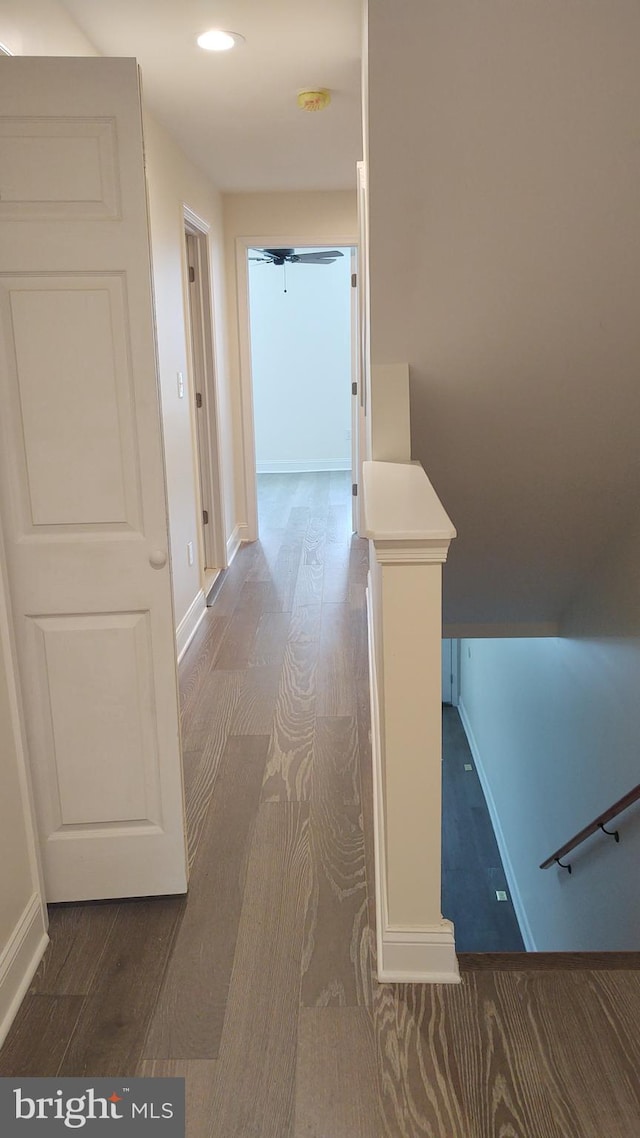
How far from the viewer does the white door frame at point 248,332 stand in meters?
5.85

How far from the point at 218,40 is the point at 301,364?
6.54 metres

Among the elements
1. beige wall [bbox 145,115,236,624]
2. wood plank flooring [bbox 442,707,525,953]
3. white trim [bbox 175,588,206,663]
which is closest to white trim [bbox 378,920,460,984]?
white trim [bbox 175,588,206,663]

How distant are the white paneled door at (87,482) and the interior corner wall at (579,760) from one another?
71.0 inches

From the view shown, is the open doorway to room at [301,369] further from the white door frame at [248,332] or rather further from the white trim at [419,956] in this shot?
the white trim at [419,956]

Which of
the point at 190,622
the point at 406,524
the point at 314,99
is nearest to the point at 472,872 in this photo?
the point at 190,622

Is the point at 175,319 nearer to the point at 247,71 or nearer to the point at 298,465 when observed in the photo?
the point at 247,71

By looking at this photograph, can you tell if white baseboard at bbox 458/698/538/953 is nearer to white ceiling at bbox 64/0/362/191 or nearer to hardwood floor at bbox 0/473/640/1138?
hardwood floor at bbox 0/473/640/1138

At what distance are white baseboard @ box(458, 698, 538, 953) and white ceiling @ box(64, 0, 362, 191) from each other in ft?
13.8

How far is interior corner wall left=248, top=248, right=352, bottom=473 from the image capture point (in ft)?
30.2

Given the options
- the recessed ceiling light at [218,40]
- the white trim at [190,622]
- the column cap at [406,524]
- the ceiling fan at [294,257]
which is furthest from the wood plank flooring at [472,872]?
the ceiling fan at [294,257]

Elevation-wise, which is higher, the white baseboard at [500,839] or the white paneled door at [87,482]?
the white paneled door at [87,482]

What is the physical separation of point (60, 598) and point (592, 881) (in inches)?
100

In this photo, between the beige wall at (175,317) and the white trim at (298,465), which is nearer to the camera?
the beige wall at (175,317)

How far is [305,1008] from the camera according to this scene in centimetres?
192
